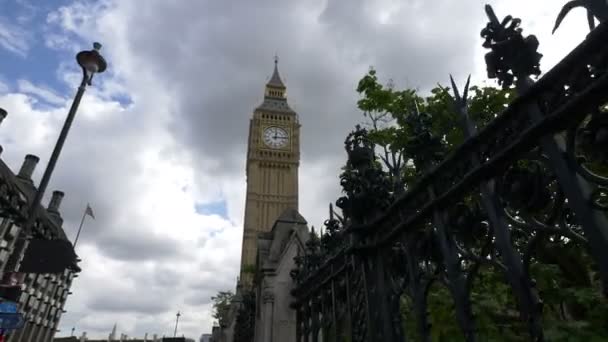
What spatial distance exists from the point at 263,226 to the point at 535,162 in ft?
237

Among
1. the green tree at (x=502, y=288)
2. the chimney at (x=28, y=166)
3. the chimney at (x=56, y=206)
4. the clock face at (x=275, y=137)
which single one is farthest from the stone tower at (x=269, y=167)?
the green tree at (x=502, y=288)

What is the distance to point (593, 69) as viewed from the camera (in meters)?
2.08

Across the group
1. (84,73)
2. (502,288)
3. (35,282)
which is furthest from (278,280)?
(35,282)

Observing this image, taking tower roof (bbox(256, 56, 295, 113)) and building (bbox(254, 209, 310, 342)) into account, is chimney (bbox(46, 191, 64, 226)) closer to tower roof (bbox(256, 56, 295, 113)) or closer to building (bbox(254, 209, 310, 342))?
tower roof (bbox(256, 56, 295, 113))

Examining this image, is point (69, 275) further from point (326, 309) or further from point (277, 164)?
point (326, 309)

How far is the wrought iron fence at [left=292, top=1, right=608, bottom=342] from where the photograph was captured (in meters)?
2.05

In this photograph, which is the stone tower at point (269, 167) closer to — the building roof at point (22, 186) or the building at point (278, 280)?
the building roof at point (22, 186)

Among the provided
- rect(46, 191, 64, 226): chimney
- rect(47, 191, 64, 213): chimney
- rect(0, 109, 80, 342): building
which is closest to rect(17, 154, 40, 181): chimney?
rect(0, 109, 80, 342): building

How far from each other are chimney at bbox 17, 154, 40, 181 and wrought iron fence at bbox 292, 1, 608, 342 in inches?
1670

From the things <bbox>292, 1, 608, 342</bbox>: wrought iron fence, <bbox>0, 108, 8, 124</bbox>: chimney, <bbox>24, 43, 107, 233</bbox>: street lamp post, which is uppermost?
<bbox>0, 108, 8, 124</bbox>: chimney

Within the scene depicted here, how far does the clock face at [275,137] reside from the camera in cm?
7775

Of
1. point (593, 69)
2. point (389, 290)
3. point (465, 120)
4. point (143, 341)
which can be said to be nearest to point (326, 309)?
point (389, 290)

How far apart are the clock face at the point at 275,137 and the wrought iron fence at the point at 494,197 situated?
73962mm

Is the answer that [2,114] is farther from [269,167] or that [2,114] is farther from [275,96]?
[275,96]
